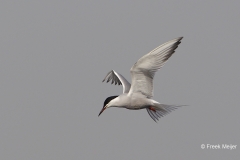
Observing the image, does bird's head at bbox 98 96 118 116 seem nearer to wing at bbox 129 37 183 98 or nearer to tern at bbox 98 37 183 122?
tern at bbox 98 37 183 122

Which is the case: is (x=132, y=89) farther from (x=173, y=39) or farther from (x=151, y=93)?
(x=173, y=39)

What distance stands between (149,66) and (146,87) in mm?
887

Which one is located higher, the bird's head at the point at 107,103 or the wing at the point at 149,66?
the wing at the point at 149,66

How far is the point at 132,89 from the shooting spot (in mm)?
11516

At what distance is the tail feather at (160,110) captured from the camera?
1174 centimetres

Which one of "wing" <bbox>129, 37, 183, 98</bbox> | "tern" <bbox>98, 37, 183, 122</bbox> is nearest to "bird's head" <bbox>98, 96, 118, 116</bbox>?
"tern" <bbox>98, 37, 183, 122</bbox>

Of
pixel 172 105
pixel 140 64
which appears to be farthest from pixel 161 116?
pixel 140 64

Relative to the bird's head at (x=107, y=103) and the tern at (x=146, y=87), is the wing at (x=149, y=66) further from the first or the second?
the bird's head at (x=107, y=103)

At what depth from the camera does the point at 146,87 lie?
11.4m

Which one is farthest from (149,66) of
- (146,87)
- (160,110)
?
(160,110)

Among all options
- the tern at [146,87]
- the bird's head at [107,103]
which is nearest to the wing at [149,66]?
the tern at [146,87]

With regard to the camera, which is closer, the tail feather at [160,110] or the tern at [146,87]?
the tern at [146,87]

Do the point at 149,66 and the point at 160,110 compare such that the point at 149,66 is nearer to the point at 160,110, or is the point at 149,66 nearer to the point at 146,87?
the point at 146,87

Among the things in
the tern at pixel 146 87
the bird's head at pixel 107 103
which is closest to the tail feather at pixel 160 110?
the tern at pixel 146 87
